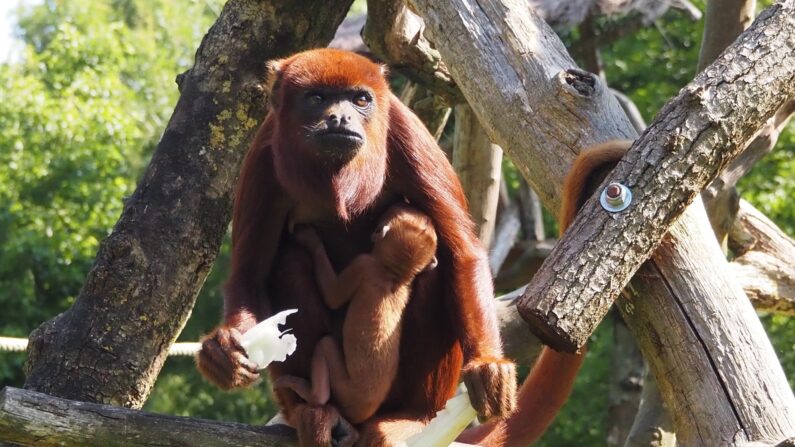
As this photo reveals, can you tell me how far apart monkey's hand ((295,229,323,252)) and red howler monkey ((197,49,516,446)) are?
0.03 m

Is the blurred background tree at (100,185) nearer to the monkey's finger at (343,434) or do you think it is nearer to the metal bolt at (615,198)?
the monkey's finger at (343,434)

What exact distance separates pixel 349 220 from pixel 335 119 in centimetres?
52

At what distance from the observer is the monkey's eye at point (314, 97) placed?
178 inches

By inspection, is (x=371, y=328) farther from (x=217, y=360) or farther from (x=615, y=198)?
(x=615, y=198)

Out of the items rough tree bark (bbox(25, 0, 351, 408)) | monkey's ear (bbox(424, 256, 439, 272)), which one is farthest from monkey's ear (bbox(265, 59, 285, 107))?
monkey's ear (bbox(424, 256, 439, 272))

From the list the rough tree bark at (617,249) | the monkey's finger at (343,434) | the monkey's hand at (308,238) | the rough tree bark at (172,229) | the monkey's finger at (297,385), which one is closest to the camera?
the rough tree bark at (617,249)

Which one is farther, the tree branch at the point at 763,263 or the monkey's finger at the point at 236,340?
the tree branch at the point at 763,263

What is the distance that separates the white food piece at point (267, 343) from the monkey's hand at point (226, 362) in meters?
0.03

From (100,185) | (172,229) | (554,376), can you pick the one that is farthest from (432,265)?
(100,185)

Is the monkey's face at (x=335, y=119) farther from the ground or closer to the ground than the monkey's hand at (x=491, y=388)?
farther from the ground

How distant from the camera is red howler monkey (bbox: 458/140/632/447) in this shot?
13.5 ft

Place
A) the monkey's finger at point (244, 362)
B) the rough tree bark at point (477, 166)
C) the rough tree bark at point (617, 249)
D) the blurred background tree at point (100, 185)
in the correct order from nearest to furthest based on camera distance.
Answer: the rough tree bark at point (617, 249)
the monkey's finger at point (244, 362)
the rough tree bark at point (477, 166)
the blurred background tree at point (100, 185)

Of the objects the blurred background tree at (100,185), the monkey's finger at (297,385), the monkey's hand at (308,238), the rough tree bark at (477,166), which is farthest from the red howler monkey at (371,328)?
the blurred background tree at (100,185)

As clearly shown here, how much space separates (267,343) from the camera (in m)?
4.18
